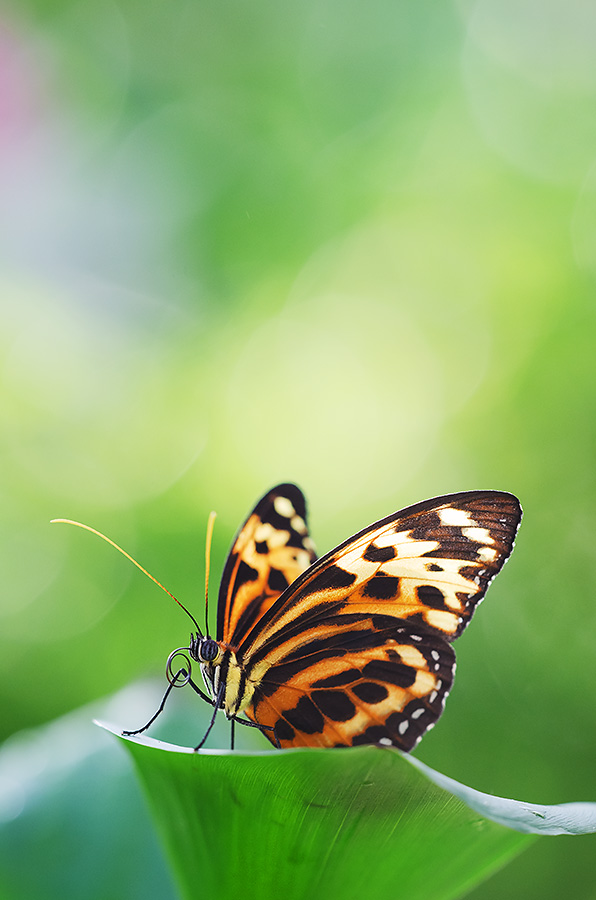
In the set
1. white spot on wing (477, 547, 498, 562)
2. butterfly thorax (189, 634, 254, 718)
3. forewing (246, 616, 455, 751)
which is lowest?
butterfly thorax (189, 634, 254, 718)

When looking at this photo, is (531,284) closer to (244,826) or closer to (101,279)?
(101,279)

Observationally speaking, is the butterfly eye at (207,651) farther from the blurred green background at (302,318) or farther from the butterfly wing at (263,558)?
the blurred green background at (302,318)

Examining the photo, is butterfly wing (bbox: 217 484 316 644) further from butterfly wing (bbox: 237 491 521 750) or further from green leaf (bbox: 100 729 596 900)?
green leaf (bbox: 100 729 596 900)

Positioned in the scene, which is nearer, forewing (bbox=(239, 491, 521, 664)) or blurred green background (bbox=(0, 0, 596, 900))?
forewing (bbox=(239, 491, 521, 664))

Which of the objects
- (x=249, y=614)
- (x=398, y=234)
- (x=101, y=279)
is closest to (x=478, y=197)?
(x=398, y=234)

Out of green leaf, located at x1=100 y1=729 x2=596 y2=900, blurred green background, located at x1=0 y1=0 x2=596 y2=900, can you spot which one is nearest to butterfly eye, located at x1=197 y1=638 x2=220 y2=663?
green leaf, located at x1=100 y1=729 x2=596 y2=900

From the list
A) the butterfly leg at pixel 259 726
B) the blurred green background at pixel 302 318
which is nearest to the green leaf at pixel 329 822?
the butterfly leg at pixel 259 726

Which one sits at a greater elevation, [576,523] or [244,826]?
[576,523]
